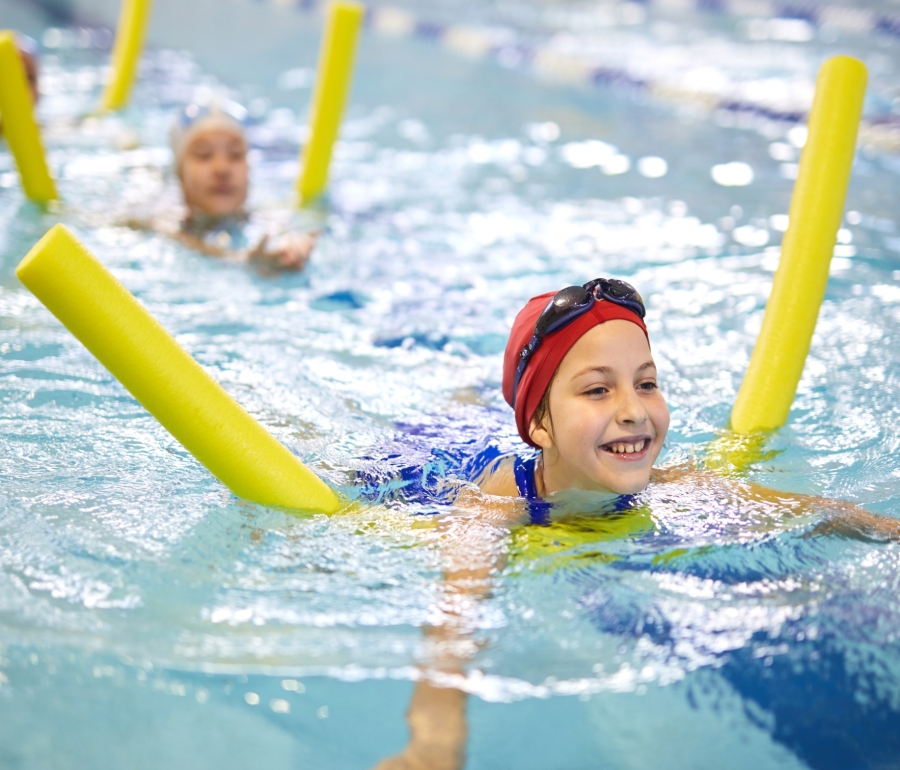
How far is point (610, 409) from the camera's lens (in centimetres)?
267

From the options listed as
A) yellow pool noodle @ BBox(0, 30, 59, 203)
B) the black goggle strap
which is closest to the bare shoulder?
the black goggle strap

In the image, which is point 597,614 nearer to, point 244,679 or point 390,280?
point 244,679

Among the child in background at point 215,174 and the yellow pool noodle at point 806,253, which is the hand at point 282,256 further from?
the yellow pool noodle at point 806,253

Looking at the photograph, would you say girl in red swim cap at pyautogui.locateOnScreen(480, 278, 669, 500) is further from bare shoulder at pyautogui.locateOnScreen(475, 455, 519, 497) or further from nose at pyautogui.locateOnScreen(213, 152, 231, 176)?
nose at pyautogui.locateOnScreen(213, 152, 231, 176)

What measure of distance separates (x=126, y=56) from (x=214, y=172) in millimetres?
3040

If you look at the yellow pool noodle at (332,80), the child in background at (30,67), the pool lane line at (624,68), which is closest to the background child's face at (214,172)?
the yellow pool noodle at (332,80)

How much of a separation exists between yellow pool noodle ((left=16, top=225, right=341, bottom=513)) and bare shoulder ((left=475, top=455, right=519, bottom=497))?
1.56 feet

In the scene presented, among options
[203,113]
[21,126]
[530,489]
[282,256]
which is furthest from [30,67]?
[530,489]

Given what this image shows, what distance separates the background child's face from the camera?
5.84 m

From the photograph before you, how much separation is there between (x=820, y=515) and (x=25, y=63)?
5.79 meters

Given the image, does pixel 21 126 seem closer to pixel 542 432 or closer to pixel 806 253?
pixel 542 432

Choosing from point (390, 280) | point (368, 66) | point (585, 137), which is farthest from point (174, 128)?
point (368, 66)

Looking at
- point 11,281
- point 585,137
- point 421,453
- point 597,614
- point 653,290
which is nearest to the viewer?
point 597,614

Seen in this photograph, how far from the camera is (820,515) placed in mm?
2820
